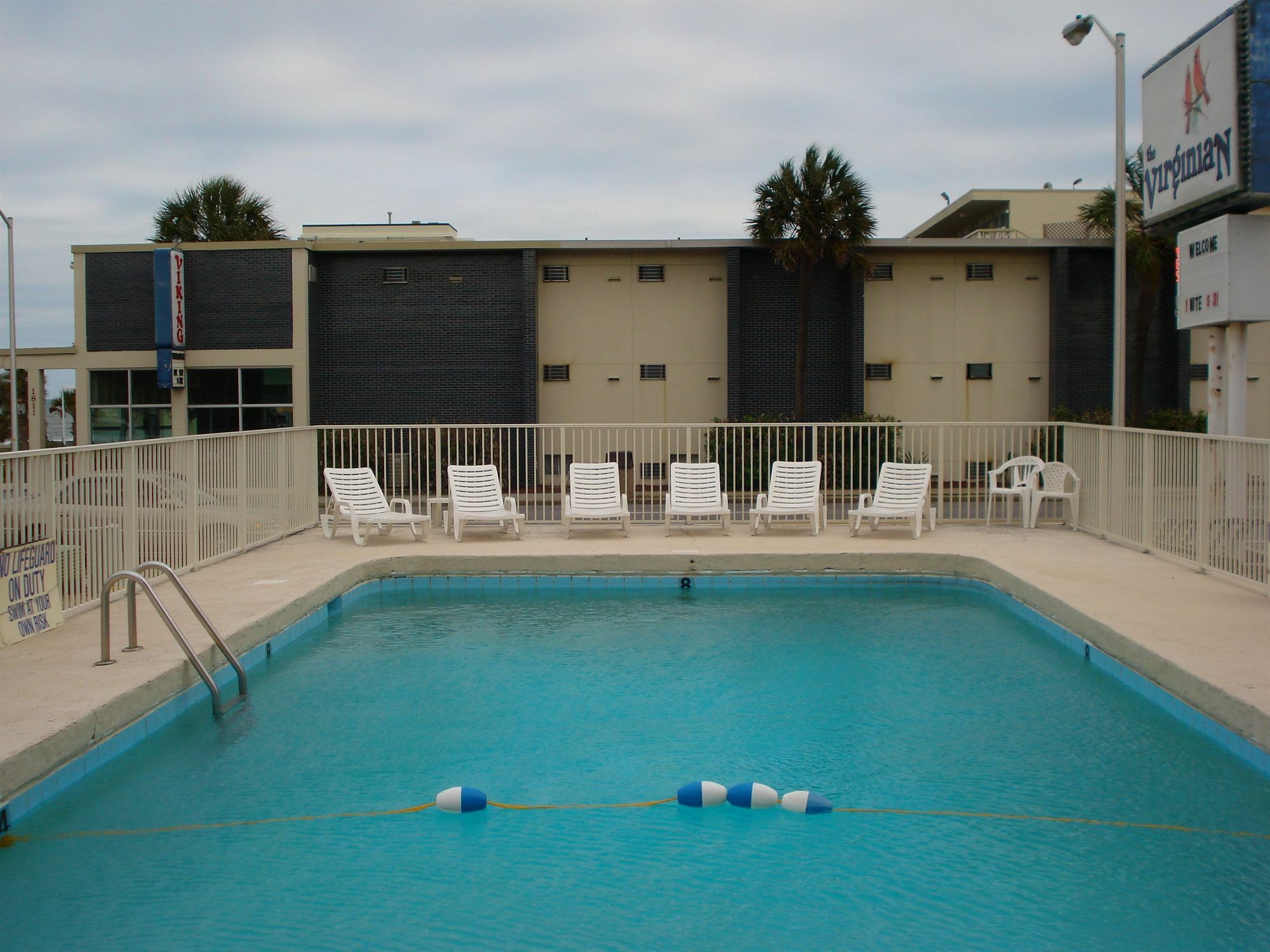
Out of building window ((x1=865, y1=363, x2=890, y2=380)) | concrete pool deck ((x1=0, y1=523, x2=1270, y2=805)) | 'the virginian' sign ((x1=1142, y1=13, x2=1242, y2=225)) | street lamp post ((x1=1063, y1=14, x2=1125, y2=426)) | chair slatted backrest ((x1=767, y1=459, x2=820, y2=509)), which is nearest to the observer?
concrete pool deck ((x1=0, y1=523, x2=1270, y2=805))

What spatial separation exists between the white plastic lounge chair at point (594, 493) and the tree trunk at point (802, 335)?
1058 cm

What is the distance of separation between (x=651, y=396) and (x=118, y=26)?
14.0 m

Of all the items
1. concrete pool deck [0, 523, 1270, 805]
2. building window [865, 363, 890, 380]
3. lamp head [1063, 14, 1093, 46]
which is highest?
lamp head [1063, 14, 1093, 46]

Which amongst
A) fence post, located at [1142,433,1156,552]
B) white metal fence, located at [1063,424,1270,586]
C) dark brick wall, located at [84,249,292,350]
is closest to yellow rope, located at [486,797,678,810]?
white metal fence, located at [1063,424,1270,586]

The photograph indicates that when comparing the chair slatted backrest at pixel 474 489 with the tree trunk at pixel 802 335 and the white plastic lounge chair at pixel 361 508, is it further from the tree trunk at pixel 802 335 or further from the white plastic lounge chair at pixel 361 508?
the tree trunk at pixel 802 335

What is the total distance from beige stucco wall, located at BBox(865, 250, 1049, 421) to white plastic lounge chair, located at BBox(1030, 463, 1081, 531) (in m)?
10.3

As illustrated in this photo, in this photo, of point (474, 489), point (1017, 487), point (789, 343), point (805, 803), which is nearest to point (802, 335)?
point (789, 343)

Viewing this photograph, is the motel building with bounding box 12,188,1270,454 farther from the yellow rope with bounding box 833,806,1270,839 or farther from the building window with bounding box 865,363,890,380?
the yellow rope with bounding box 833,806,1270,839

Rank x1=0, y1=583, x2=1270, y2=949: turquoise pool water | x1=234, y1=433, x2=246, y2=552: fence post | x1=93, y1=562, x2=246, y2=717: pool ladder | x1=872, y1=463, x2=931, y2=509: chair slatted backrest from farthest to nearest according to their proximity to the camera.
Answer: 1. x1=872, y1=463, x2=931, y2=509: chair slatted backrest
2. x1=234, y1=433, x2=246, y2=552: fence post
3. x1=93, y1=562, x2=246, y2=717: pool ladder
4. x1=0, y1=583, x2=1270, y2=949: turquoise pool water

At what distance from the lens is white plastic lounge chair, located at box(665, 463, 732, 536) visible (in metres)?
13.6

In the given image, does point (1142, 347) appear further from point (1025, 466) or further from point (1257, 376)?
point (1025, 466)

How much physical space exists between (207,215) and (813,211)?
1805cm

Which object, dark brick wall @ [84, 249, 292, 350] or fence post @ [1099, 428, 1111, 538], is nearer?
fence post @ [1099, 428, 1111, 538]

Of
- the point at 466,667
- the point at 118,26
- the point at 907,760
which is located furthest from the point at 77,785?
the point at 118,26
